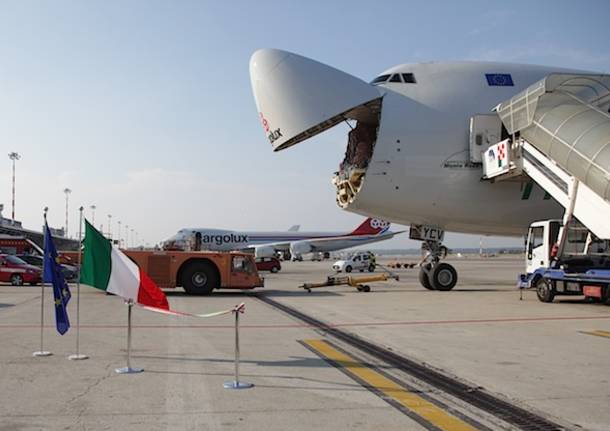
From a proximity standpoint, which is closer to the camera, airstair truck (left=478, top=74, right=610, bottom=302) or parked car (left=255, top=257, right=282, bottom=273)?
airstair truck (left=478, top=74, right=610, bottom=302)

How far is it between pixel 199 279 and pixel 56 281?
11550 millimetres

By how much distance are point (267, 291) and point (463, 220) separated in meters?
7.49

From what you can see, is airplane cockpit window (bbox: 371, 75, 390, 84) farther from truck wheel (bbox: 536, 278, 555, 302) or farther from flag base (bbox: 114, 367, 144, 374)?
flag base (bbox: 114, 367, 144, 374)

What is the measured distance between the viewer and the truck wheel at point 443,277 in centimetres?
2182

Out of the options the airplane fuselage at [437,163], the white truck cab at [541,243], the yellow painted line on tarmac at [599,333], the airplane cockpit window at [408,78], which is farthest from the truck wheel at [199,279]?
the yellow painted line on tarmac at [599,333]

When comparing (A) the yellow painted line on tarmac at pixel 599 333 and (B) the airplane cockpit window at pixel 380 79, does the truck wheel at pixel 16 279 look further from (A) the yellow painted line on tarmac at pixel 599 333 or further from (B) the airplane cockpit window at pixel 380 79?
(A) the yellow painted line on tarmac at pixel 599 333

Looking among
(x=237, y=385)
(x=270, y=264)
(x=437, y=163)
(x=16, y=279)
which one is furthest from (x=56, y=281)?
(x=270, y=264)

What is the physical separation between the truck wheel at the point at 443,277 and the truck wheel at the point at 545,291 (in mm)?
4607

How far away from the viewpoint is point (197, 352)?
902cm

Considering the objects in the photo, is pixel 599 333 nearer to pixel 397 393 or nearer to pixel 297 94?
pixel 397 393

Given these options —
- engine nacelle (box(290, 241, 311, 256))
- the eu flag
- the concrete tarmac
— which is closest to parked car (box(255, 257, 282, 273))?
engine nacelle (box(290, 241, 311, 256))

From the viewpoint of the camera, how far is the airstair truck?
46.5 feet

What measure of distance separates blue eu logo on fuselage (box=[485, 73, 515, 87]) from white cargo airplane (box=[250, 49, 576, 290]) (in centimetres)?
3

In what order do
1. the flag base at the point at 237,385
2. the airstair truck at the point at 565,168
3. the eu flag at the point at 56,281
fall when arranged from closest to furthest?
1. the flag base at the point at 237,385
2. the eu flag at the point at 56,281
3. the airstair truck at the point at 565,168
